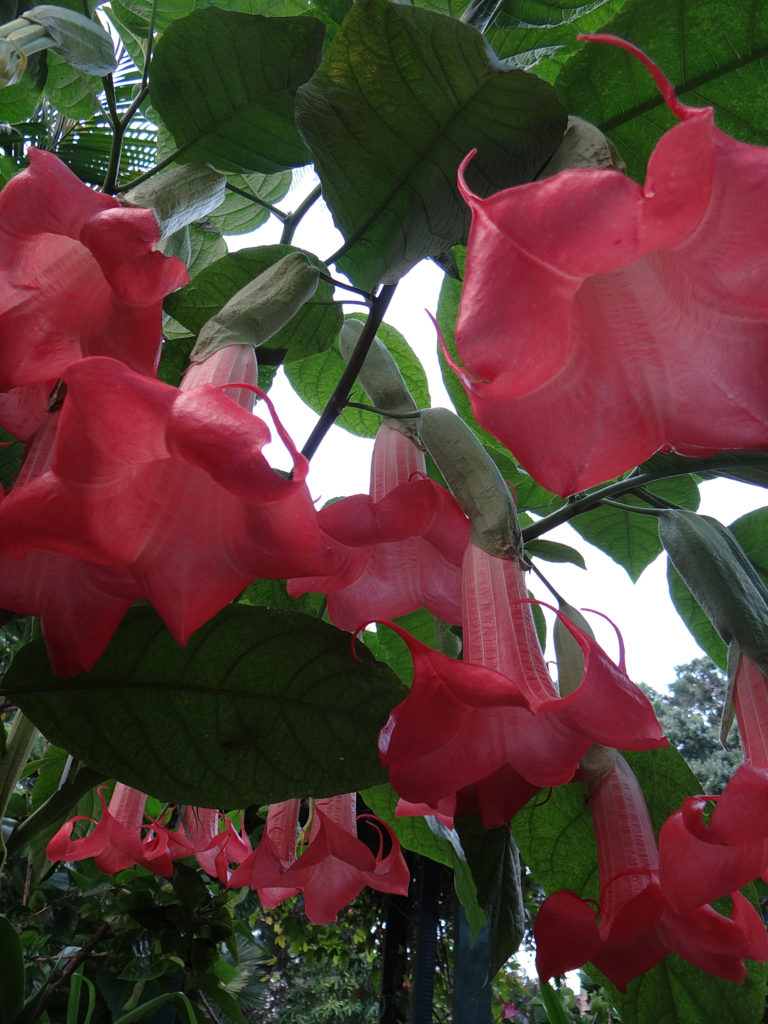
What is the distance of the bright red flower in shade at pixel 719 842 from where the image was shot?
40cm

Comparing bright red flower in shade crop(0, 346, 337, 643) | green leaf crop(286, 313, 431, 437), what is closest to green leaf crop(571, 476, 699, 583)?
green leaf crop(286, 313, 431, 437)

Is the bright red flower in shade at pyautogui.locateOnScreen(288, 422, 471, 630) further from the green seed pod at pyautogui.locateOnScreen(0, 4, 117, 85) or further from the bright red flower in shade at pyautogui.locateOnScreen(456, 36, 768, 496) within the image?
the green seed pod at pyautogui.locateOnScreen(0, 4, 117, 85)

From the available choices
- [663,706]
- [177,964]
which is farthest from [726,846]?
[663,706]

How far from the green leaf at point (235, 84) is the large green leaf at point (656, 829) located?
1.83 ft

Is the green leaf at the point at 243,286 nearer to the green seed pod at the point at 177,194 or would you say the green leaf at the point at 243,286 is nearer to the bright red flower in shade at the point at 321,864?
the green seed pod at the point at 177,194

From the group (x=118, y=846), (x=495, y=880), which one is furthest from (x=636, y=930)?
(x=118, y=846)

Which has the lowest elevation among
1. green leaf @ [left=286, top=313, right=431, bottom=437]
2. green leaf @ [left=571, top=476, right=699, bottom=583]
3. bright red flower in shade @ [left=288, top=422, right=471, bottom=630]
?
bright red flower in shade @ [left=288, top=422, right=471, bottom=630]

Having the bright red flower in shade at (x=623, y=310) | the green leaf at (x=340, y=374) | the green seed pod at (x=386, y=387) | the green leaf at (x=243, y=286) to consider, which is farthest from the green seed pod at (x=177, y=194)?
the green leaf at (x=340, y=374)

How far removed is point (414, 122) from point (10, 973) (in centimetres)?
75

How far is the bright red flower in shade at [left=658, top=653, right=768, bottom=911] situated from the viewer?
40 centimetres

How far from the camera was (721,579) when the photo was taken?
59 centimetres

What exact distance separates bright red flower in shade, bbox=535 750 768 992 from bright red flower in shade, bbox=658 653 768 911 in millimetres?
21

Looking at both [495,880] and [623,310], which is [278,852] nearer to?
[495,880]

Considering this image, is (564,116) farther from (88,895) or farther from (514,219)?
(88,895)
